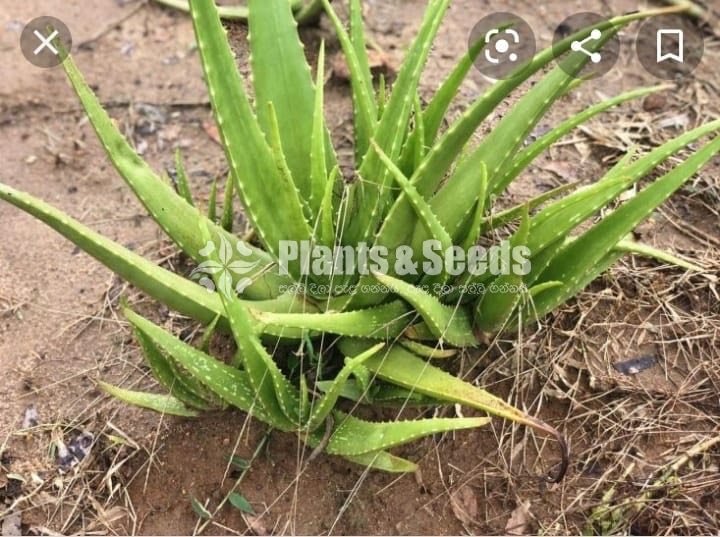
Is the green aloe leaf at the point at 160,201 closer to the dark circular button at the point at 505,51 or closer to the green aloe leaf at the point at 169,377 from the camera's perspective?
the green aloe leaf at the point at 169,377

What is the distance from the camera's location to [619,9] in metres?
2.18

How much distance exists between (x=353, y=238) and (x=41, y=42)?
4.79ft

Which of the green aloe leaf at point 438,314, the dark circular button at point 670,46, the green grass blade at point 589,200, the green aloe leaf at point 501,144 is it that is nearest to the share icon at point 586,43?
the green aloe leaf at point 501,144

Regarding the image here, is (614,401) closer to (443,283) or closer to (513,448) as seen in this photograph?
(513,448)

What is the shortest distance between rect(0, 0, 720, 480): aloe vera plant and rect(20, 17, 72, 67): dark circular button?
1.11 meters

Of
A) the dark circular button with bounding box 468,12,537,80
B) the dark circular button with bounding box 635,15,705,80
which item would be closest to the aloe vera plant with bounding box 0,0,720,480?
the dark circular button with bounding box 468,12,537,80

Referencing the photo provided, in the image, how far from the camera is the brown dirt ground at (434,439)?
1308mm

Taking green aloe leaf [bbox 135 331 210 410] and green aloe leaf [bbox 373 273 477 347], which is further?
green aloe leaf [bbox 135 331 210 410]

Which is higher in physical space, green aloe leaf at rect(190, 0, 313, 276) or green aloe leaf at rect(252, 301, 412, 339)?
green aloe leaf at rect(190, 0, 313, 276)

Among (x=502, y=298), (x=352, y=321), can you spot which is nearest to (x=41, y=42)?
(x=352, y=321)

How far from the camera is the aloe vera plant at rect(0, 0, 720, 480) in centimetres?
110

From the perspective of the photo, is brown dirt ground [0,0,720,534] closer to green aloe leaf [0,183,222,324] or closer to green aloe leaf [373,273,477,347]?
green aloe leaf [373,273,477,347]

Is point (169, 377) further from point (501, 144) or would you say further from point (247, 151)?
point (501, 144)

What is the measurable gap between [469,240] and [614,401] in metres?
0.45
